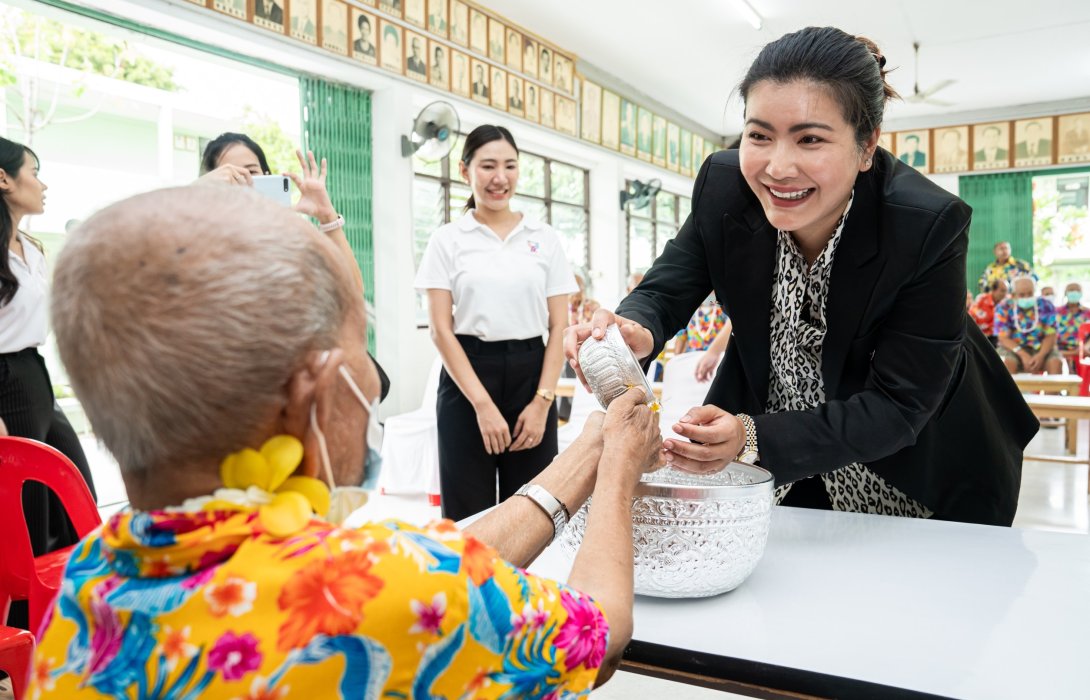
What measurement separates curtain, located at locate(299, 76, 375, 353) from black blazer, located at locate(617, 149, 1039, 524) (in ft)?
14.9

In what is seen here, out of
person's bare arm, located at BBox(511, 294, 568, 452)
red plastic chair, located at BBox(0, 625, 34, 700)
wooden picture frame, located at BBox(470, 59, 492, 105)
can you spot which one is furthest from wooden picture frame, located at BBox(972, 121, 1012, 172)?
red plastic chair, located at BBox(0, 625, 34, 700)

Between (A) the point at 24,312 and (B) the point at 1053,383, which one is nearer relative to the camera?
(A) the point at 24,312

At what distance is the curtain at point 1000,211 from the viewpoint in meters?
11.2

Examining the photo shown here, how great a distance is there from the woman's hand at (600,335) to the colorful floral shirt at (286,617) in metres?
0.59

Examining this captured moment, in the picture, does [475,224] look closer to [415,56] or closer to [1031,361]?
[415,56]

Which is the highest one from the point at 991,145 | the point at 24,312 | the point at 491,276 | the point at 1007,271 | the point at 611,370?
the point at 991,145

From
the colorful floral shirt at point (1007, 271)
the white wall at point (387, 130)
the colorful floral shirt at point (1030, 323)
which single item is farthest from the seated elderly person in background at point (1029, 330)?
the white wall at point (387, 130)

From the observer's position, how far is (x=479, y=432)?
251 cm

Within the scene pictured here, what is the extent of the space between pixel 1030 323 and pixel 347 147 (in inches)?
256

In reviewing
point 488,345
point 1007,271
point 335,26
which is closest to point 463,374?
point 488,345

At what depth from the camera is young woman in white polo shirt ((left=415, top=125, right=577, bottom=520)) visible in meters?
2.49

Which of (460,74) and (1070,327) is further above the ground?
(460,74)

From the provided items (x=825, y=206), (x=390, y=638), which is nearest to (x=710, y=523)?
(x=390, y=638)

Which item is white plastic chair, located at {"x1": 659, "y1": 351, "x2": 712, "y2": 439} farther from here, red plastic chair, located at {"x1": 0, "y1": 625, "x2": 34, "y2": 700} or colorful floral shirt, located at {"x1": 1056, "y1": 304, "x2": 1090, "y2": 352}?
colorful floral shirt, located at {"x1": 1056, "y1": 304, "x2": 1090, "y2": 352}
